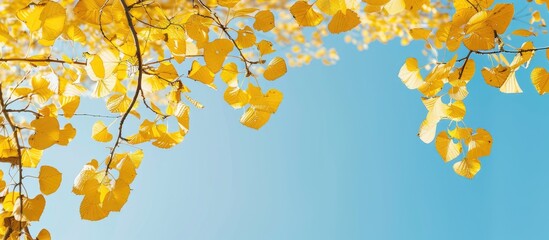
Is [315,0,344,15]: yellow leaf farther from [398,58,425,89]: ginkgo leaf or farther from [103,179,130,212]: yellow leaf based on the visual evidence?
[103,179,130,212]: yellow leaf

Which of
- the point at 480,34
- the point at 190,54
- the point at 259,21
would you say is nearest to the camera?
the point at 480,34

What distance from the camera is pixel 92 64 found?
0.82 meters

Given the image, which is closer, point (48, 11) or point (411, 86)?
point (48, 11)

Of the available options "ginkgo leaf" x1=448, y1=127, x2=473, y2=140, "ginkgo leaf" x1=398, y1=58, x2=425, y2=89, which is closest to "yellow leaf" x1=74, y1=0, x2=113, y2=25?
"ginkgo leaf" x1=398, y1=58, x2=425, y2=89

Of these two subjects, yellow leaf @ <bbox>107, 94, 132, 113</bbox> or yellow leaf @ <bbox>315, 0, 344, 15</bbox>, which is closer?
yellow leaf @ <bbox>315, 0, 344, 15</bbox>

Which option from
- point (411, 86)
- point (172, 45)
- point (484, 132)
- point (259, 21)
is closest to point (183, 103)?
point (172, 45)

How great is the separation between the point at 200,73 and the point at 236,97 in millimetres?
80

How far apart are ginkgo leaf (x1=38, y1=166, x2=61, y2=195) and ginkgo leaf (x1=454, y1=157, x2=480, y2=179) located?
74cm

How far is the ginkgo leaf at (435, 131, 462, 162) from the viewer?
2.90 feet

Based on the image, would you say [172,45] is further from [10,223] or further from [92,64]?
[10,223]

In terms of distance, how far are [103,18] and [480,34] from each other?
61cm

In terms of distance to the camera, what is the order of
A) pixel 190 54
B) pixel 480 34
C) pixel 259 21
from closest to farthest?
pixel 480 34 < pixel 259 21 < pixel 190 54

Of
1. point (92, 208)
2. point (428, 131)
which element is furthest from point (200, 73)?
point (428, 131)

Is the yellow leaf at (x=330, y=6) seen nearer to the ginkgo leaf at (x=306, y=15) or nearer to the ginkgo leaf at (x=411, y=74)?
the ginkgo leaf at (x=306, y=15)
